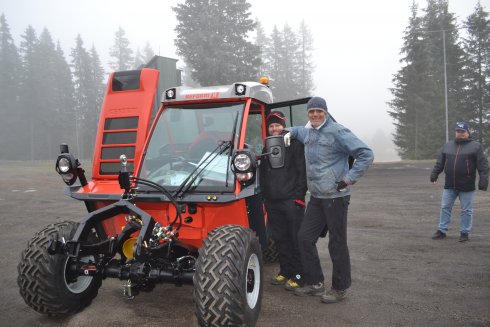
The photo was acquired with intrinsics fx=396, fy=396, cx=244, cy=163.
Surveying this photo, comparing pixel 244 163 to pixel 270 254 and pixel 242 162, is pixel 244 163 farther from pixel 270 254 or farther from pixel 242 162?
pixel 270 254

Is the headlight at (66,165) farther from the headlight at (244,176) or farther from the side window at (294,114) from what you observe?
the side window at (294,114)

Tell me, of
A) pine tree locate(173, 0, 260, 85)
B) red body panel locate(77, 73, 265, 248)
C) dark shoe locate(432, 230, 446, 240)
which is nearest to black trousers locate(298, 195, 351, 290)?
red body panel locate(77, 73, 265, 248)

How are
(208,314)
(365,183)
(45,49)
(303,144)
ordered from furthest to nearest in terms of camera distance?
(45,49) < (365,183) < (303,144) < (208,314)

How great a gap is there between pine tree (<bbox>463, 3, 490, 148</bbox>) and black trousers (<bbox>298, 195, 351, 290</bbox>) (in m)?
34.6

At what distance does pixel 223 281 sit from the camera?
3.11 metres

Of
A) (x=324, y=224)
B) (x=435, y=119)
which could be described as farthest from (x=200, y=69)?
(x=324, y=224)

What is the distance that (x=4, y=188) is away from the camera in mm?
17109

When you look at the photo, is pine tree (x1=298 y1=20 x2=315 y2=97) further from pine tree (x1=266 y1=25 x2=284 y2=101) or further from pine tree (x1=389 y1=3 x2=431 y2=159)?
pine tree (x1=389 y1=3 x2=431 y2=159)

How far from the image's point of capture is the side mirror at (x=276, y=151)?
3912 millimetres

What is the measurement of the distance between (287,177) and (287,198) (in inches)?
9.6

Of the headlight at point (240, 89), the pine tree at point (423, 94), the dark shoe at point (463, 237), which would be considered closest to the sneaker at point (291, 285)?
the headlight at point (240, 89)

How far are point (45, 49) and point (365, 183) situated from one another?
55467mm

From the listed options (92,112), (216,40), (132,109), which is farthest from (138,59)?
(132,109)

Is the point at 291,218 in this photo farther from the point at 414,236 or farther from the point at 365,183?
the point at 365,183
